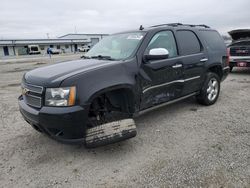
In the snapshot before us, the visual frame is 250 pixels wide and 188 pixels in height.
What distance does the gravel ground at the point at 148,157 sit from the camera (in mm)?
2742

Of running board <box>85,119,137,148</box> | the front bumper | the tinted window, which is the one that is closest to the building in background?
the tinted window

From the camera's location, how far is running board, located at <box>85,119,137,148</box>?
3.05 metres

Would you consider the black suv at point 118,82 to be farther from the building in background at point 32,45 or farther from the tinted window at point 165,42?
the building in background at point 32,45

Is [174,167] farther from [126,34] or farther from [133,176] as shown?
[126,34]

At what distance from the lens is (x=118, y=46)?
13.7ft

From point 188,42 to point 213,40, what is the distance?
1.15 metres

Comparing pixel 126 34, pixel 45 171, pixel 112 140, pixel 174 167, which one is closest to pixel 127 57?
pixel 126 34

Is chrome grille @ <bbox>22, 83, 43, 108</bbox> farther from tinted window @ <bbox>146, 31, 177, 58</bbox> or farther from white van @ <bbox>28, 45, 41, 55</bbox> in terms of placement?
white van @ <bbox>28, 45, 41, 55</bbox>

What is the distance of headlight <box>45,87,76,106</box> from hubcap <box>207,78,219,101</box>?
142 inches

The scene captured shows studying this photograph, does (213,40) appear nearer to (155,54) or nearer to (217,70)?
(217,70)

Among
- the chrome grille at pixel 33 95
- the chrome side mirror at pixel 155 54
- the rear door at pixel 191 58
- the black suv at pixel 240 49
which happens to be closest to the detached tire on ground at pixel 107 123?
the chrome grille at pixel 33 95

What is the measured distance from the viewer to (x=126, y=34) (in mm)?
4379

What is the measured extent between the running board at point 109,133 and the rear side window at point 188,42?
2.08 meters

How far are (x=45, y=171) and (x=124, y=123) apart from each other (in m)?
1.25
